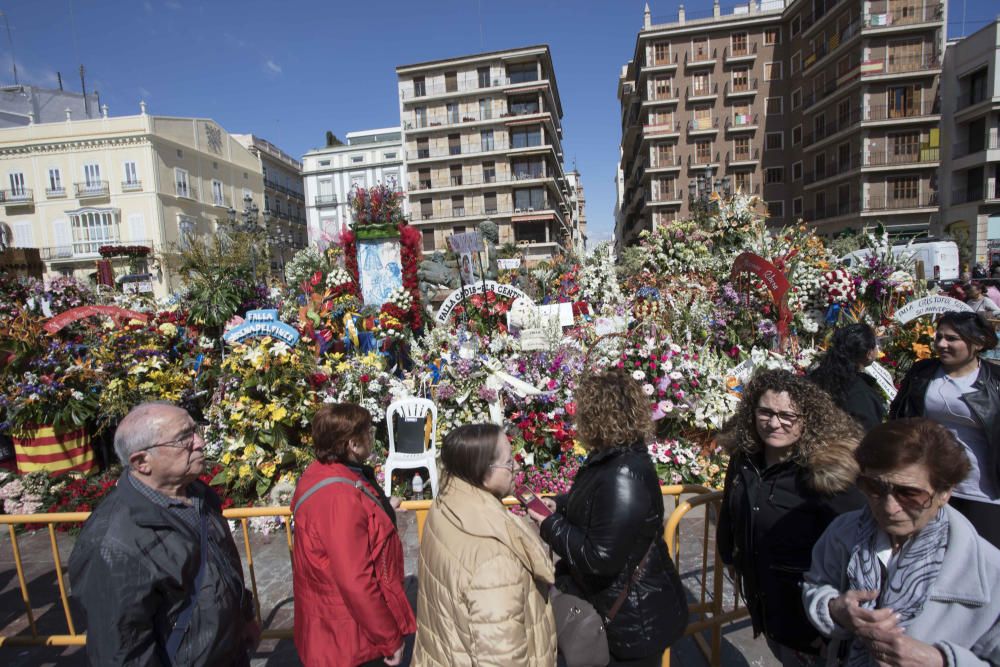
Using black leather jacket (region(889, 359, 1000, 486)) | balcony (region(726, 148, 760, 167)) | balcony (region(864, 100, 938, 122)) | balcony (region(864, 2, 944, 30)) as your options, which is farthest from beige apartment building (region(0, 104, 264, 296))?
balcony (region(864, 2, 944, 30))

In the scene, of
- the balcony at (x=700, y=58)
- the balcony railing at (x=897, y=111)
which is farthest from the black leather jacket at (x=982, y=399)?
the balcony at (x=700, y=58)

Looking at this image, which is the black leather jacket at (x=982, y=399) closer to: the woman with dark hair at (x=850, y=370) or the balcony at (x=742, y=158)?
the woman with dark hair at (x=850, y=370)

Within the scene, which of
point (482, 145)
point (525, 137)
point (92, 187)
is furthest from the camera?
point (482, 145)

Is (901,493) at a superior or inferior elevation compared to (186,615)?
superior

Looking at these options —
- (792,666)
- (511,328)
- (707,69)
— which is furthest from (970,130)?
(792,666)

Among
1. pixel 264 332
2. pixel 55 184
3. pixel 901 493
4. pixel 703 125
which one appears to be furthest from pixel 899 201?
pixel 55 184

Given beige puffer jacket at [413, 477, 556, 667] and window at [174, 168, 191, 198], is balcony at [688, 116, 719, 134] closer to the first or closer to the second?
window at [174, 168, 191, 198]

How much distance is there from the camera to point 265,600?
3.62 meters

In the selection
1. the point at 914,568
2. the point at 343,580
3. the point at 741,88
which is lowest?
the point at 343,580

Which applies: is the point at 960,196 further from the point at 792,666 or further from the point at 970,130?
the point at 792,666

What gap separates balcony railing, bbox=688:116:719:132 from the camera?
38.1 m

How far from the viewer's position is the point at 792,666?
1.99 metres

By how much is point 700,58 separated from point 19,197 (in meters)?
50.2

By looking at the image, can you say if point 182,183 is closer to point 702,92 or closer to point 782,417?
point 702,92
